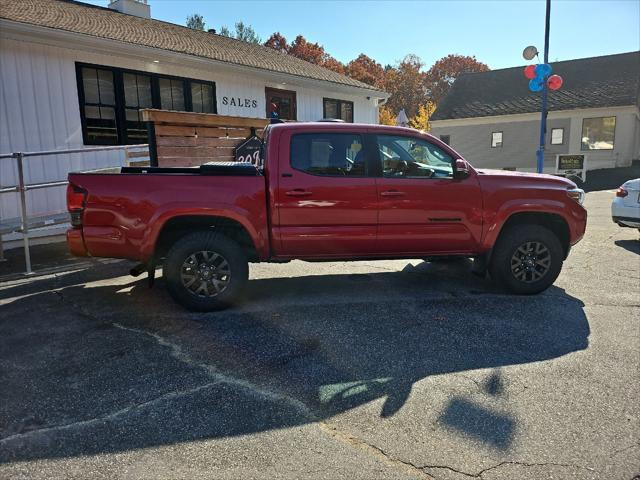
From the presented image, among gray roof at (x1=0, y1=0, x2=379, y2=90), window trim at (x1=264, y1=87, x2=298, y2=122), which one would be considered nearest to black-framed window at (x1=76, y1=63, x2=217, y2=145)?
gray roof at (x1=0, y1=0, x2=379, y2=90)

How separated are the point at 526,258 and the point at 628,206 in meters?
4.79

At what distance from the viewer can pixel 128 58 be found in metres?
10.1

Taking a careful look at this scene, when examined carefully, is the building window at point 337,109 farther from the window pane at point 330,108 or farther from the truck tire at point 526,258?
the truck tire at point 526,258

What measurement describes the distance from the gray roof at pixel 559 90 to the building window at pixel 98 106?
87.7 ft

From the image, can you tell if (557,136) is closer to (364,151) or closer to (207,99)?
(207,99)

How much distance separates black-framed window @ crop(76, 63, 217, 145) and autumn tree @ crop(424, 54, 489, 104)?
2352 inches

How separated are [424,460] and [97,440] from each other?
1.95 metres

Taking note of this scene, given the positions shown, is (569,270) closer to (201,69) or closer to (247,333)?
(247,333)

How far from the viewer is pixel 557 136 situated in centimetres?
2888

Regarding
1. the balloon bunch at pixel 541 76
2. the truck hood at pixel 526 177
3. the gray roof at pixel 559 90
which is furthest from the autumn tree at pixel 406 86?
the truck hood at pixel 526 177

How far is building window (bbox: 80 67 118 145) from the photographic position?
376 inches

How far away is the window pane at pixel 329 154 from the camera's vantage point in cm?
502

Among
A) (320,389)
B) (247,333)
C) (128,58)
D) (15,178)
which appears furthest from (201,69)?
(320,389)

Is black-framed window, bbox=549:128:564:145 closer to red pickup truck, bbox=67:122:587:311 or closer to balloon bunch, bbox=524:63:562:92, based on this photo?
balloon bunch, bbox=524:63:562:92
